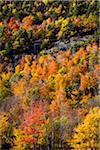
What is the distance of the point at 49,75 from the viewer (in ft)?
351

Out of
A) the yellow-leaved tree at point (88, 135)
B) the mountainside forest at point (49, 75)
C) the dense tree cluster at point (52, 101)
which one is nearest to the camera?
the yellow-leaved tree at point (88, 135)

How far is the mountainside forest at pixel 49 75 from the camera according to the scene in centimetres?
5191

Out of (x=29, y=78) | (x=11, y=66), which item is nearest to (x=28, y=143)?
(x=29, y=78)

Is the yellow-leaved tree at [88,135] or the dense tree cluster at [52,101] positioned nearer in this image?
the yellow-leaved tree at [88,135]

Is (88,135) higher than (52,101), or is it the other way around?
(88,135)

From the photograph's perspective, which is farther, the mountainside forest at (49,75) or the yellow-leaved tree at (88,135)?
the mountainside forest at (49,75)

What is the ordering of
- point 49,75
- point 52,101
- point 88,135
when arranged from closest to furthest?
1. point 88,135
2. point 52,101
3. point 49,75

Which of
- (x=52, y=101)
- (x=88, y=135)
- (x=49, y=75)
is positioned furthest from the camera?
(x=49, y=75)

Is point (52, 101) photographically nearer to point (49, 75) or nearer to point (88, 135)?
point (49, 75)

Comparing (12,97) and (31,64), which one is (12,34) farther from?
(12,97)

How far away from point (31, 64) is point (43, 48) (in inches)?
256

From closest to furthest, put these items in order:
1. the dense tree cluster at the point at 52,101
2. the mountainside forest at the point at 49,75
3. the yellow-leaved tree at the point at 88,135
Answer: the yellow-leaved tree at the point at 88,135 < the dense tree cluster at the point at 52,101 < the mountainside forest at the point at 49,75

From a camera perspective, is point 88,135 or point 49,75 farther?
point 49,75

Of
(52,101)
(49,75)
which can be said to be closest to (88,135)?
(52,101)
